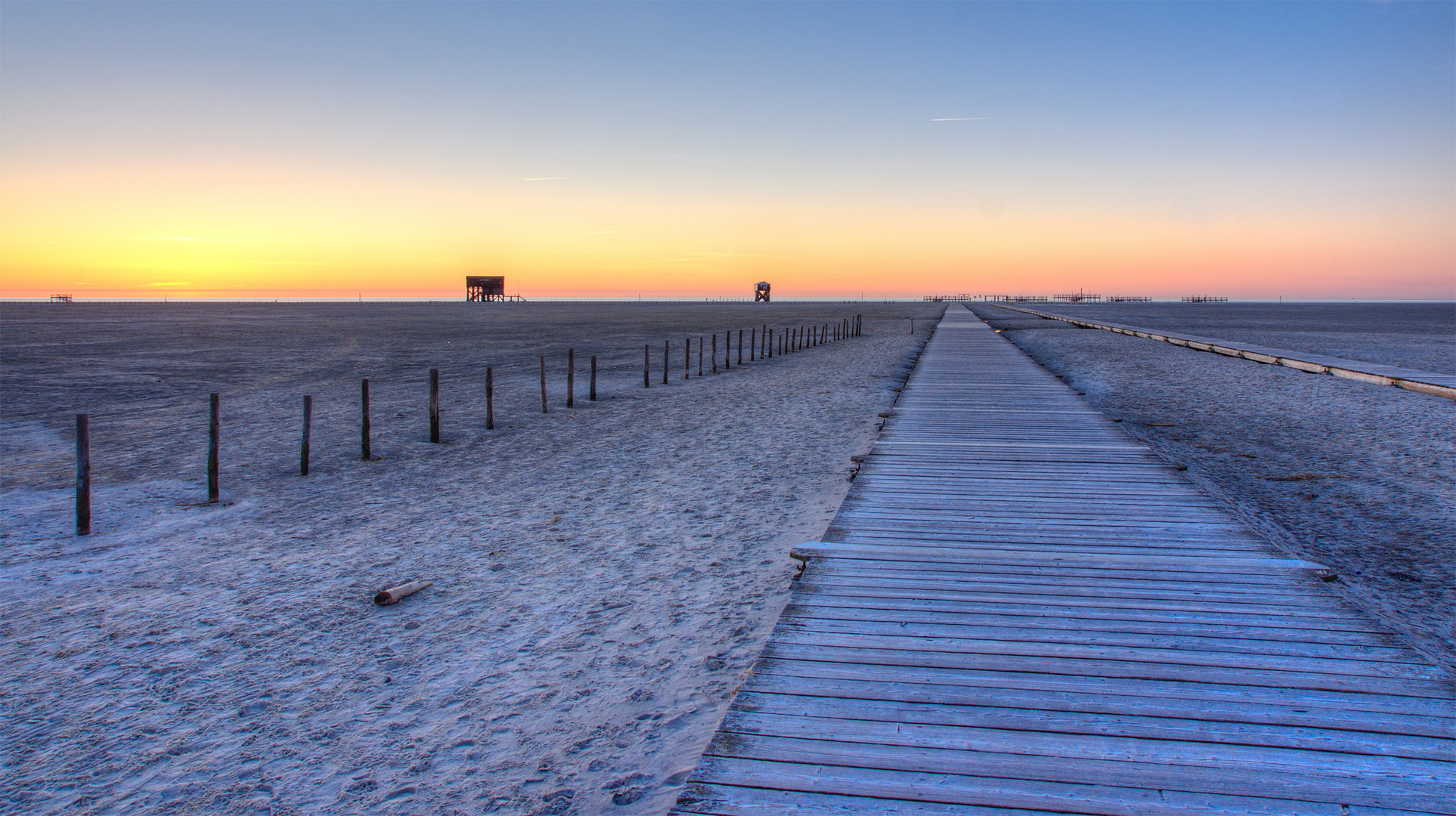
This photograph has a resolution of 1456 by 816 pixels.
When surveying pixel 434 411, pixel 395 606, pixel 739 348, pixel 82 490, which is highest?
pixel 739 348

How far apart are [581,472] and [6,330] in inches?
1851

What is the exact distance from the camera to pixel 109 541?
6.72 m

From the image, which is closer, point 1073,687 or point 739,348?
point 1073,687

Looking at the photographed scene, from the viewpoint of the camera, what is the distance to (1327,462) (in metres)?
9.34

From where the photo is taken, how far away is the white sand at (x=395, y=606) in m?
3.45

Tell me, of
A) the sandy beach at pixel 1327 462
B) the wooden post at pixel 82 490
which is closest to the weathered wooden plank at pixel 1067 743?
the sandy beach at pixel 1327 462

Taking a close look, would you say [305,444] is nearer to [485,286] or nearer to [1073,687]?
[1073,687]

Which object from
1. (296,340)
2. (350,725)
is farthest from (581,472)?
(296,340)

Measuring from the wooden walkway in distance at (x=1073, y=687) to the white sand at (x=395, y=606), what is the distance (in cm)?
78

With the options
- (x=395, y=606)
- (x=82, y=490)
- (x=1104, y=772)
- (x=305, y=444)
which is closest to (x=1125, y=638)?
(x=1104, y=772)

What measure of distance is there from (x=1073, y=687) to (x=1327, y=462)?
28.1 feet

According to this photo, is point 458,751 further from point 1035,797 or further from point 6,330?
point 6,330

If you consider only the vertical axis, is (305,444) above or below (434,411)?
below

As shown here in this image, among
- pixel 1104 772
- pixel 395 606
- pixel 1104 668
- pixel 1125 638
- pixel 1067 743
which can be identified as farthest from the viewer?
pixel 395 606
